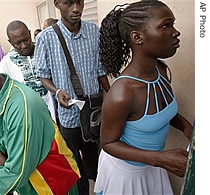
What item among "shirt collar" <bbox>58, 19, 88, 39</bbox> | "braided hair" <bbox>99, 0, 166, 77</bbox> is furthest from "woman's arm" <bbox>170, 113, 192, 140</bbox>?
"shirt collar" <bbox>58, 19, 88, 39</bbox>

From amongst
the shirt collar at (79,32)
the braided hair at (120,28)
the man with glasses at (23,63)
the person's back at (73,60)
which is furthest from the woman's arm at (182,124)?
the man with glasses at (23,63)

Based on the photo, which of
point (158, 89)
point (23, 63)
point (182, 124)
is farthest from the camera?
point (23, 63)

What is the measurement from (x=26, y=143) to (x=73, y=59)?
0.83 m

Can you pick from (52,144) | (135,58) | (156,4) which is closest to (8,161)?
(52,144)

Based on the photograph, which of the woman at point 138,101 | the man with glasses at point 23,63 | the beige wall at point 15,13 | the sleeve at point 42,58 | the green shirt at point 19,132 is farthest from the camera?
the beige wall at point 15,13

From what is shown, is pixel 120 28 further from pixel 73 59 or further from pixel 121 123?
pixel 73 59

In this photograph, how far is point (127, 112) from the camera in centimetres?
98

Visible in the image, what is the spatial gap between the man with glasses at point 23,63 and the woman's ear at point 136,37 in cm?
141

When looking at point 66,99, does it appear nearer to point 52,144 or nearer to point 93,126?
point 93,126

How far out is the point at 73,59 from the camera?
6.07ft

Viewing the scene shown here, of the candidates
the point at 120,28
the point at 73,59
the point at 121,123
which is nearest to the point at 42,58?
the point at 73,59

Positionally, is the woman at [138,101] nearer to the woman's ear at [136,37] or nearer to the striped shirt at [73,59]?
the woman's ear at [136,37]

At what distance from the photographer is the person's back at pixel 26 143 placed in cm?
116

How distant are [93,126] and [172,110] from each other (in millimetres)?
849
